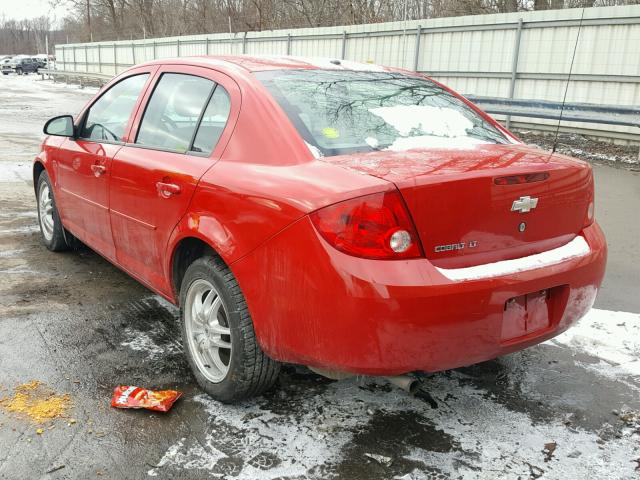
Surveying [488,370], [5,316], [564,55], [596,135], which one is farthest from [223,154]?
[564,55]

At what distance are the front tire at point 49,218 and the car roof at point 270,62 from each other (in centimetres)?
207

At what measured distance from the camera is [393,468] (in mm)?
2398

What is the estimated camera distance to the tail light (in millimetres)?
2180

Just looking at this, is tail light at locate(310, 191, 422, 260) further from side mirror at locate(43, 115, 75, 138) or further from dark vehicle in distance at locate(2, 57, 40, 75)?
dark vehicle in distance at locate(2, 57, 40, 75)

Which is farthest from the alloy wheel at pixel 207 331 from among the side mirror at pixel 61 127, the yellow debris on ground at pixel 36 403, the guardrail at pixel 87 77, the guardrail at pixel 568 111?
the guardrail at pixel 87 77

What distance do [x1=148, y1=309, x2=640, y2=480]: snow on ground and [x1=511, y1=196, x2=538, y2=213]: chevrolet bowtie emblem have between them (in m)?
1.02

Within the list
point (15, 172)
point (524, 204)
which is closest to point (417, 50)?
point (15, 172)

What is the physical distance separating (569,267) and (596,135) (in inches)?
392

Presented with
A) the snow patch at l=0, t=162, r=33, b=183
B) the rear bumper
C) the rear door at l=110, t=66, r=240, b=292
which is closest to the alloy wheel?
the rear door at l=110, t=66, r=240, b=292

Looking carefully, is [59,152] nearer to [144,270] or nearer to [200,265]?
[144,270]

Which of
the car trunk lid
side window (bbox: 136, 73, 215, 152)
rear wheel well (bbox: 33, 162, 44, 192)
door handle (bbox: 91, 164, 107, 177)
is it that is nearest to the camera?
the car trunk lid

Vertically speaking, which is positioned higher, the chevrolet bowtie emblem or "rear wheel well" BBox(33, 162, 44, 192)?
the chevrolet bowtie emblem

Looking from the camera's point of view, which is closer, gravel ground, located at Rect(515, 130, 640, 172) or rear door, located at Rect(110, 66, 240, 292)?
rear door, located at Rect(110, 66, 240, 292)

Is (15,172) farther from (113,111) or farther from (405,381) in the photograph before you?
(405,381)
